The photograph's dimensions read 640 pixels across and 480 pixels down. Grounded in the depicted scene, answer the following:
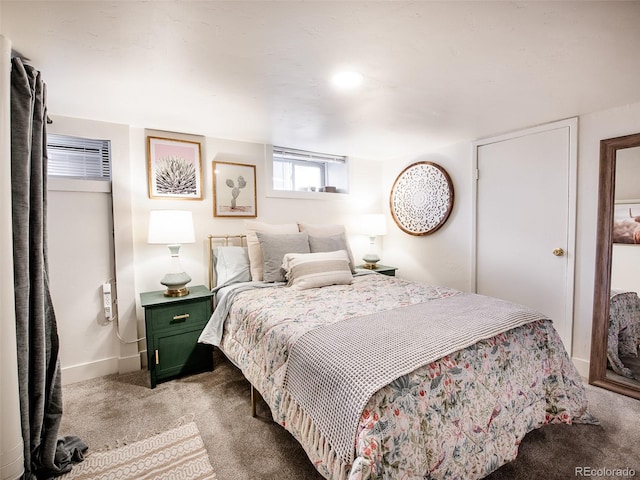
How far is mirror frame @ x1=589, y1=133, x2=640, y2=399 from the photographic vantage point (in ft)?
7.56

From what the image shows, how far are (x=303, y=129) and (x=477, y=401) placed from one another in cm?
243

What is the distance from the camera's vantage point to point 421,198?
3688 millimetres

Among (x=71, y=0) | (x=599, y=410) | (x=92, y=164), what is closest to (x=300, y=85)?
(x=71, y=0)

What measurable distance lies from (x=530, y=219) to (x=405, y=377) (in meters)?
2.37

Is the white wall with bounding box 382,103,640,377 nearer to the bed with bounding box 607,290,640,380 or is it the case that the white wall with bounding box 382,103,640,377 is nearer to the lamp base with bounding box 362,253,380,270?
the bed with bounding box 607,290,640,380

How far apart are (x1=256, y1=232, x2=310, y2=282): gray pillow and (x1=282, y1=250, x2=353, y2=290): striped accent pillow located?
64mm

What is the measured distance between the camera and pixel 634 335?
2338 millimetres

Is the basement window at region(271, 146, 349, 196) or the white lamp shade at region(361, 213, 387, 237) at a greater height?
the basement window at region(271, 146, 349, 196)

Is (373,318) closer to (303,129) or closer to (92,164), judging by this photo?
(303,129)

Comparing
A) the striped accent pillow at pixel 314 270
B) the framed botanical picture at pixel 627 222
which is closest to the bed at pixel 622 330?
the framed botanical picture at pixel 627 222

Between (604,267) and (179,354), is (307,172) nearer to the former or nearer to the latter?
(179,354)

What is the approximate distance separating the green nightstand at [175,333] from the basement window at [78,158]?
1121mm

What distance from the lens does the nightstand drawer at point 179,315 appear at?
237 cm

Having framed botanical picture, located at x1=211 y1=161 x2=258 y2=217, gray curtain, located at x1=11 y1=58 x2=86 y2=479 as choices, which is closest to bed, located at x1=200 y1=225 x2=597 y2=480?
gray curtain, located at x1=11 y1=58 x2=86 y2=479
